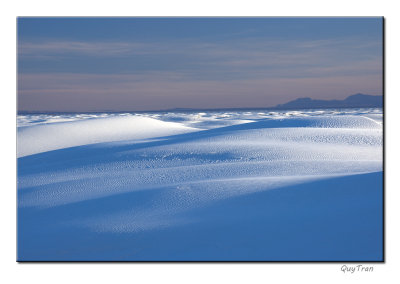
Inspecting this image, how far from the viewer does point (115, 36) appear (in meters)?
3.49

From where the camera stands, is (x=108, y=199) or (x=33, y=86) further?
(x=33, y=86)

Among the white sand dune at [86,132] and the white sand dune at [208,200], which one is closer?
the white sand dune at [208,200]

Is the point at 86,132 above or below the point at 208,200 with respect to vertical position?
above

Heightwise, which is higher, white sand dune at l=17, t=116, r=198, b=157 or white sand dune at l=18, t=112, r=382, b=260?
white sand dune at l=17, t=116, r=198, b=157

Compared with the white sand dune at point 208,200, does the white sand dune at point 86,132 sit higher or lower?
higher

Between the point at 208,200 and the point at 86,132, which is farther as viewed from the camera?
the point at 86,132

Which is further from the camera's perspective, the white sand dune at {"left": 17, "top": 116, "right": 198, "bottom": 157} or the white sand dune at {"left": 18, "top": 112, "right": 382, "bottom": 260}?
the white sand dune at {"left": 17, "top": 116, "right": 198, "bottom": 157}
